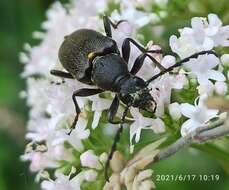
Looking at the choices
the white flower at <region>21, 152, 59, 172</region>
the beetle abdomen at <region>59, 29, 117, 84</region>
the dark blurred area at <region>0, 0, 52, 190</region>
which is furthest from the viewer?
the dark blurred area at <region>0, 0, 52, 190</region>

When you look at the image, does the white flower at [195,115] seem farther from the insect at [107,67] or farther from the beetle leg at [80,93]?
the beetle leg at [80,93]

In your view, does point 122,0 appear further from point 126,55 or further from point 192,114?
point 192,114

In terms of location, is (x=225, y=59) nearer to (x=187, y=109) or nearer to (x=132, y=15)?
(x=187, y=109)

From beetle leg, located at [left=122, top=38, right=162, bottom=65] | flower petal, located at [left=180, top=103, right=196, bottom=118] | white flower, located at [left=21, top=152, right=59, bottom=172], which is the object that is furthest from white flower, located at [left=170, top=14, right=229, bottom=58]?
white flower, located at [left=21, top=152, right=59, bottom=172]

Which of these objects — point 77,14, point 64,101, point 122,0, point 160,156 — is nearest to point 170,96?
point 160,156

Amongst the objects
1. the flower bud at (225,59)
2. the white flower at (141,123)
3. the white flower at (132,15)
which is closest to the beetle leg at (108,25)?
the white flower at (132,15)

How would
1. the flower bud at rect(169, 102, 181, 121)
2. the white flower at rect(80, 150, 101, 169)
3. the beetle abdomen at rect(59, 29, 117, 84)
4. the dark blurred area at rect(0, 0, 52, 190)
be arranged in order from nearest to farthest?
the flower bud at rect(169, 102, 181, 121) < the white flower at rect(80, 150, 101, 169) < the beetle abdomen at rect(59, 29, 117, 84) < the dark blurred area at rect(0, 0, 52, 190)

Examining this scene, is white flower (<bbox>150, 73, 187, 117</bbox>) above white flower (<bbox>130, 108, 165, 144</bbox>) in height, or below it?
above

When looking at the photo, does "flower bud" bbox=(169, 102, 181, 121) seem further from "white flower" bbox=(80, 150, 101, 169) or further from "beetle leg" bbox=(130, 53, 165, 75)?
"white flower" bbox=(80, 150, 101, 169)
